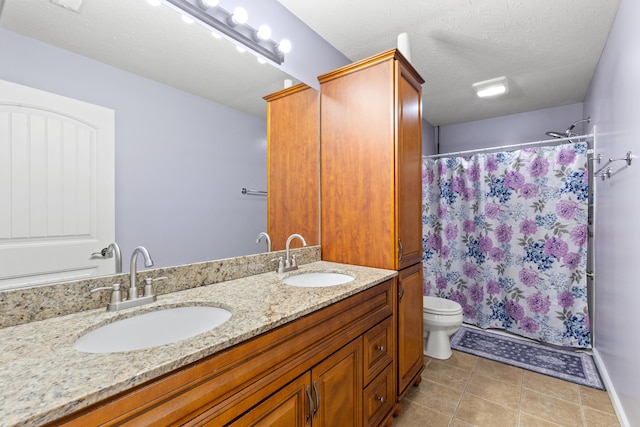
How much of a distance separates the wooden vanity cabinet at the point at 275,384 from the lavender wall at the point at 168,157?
0.60 meters

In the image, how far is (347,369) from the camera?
1223mm

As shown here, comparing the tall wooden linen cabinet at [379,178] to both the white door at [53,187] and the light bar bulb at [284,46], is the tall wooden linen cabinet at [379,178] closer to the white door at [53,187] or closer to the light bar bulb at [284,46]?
the light bar bulb at [284,46]

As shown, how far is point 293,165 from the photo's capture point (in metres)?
1.86

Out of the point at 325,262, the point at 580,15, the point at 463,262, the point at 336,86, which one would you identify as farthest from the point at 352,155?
the point at 463,262

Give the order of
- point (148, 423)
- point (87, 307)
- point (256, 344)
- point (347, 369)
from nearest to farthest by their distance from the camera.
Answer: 1. point (148, 423)
2. point (256, 344)
3. point (87, 307)
4. point (347, 369)

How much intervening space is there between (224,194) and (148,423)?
3.25 ft

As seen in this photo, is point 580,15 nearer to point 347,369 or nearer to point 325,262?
point 325,262

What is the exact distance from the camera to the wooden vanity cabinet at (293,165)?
1721mm

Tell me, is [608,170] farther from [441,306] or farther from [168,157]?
[168,157]

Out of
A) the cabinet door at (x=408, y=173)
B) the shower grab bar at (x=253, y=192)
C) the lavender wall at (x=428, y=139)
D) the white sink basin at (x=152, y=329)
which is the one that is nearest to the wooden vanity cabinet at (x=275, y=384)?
the white sink basin at (x=152, y=329)

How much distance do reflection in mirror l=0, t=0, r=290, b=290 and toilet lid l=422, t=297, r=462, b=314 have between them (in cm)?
151

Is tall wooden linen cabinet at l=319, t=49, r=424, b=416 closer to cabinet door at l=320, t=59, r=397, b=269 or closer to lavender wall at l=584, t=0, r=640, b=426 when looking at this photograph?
cabinet door at l=320, t=59, r=397, b=269

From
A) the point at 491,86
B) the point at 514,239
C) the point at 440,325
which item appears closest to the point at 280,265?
the point at 440,325

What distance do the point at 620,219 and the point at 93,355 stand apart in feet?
8.19
